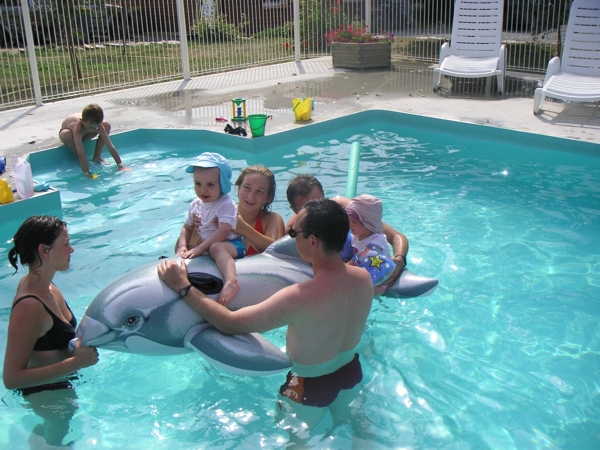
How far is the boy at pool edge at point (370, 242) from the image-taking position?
397 cm

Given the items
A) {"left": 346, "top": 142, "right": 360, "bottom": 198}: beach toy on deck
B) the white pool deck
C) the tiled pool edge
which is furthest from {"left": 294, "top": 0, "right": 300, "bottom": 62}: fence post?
{"left": 346, "top": 142, "right": 360, "bottom": 198}: beach toy on deck

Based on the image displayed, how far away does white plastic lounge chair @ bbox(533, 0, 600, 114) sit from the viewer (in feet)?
30.9

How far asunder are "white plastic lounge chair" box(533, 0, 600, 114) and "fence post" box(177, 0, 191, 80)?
7.14 m

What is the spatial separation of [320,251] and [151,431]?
5.52ft

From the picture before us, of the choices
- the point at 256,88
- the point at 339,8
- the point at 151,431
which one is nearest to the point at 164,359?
the point at 151,431

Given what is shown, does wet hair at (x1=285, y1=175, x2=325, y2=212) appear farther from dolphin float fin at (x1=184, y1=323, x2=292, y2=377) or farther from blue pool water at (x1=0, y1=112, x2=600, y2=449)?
dolphin float fin at (x1=184, y1=323, x2=292, y2=377)

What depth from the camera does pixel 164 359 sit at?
439 centimetres

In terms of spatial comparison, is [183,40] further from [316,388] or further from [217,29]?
[316,388]

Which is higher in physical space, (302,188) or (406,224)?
(302,188)

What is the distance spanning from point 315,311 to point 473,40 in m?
10.3

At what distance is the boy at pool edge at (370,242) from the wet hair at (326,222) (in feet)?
3.09

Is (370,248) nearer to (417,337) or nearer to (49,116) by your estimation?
(417,337)

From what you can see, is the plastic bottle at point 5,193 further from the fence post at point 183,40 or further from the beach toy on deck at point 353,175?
the fence post at point 183,40

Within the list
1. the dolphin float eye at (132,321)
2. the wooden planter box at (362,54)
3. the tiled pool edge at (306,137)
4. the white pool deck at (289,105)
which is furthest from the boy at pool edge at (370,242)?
the wooden planter box at (362,54)
